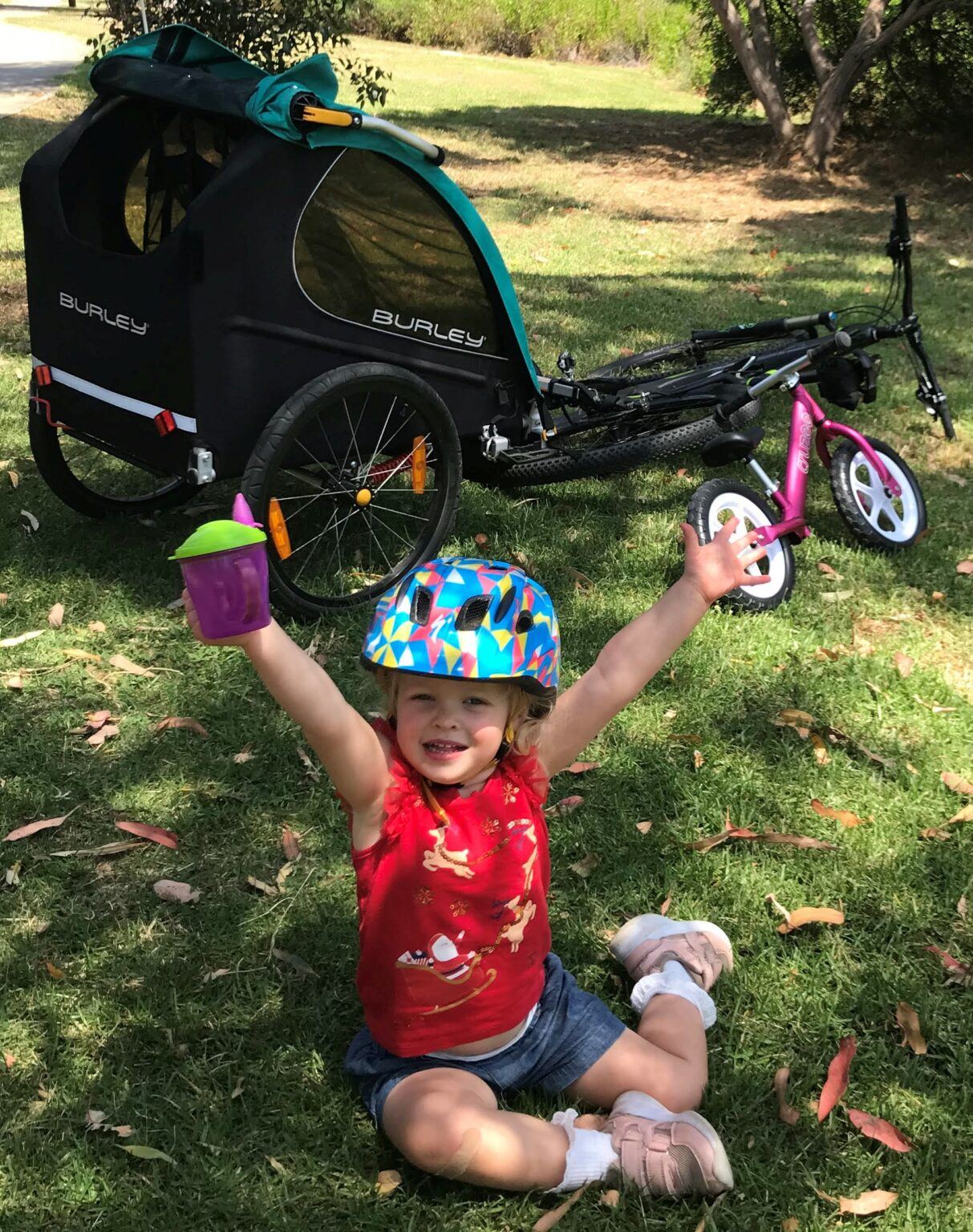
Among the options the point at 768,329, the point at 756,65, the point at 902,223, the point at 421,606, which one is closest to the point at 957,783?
the point at 421,606

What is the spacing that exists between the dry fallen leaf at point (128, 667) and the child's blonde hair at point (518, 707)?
72.0 inches

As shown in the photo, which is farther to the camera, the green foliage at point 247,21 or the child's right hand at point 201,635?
the green foliage at point 247,21

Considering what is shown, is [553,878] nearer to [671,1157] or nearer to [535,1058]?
[535,1058]

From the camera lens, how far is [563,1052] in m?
2.43

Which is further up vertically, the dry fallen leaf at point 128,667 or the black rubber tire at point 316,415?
the black rubber tire at point 316,415

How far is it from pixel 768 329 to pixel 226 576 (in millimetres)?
4273

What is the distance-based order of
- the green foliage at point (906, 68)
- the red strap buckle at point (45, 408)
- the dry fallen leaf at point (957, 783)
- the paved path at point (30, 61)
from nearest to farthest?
the dry fallen leaf at point (957, 783) → the red strap buckle at point (45, 408) → the green foliage at point (906, 68) → the paved path at point (30, 61)

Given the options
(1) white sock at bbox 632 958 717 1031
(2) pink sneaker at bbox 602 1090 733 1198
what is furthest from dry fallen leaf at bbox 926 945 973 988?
(2) pink sneaker at bbox 602 1090 733 1198

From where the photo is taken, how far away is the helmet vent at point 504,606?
209 centimetres

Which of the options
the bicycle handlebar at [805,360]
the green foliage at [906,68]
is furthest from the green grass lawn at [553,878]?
the green foliage at [906,68]

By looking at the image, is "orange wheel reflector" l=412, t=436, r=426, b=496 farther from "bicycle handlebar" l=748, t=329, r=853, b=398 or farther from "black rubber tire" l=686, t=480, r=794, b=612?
"bicycle handlebar" l=748, t=329, r=853, b=398

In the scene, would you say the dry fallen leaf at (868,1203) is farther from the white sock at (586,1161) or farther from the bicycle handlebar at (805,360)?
the bicycle handlebar at (805,360)

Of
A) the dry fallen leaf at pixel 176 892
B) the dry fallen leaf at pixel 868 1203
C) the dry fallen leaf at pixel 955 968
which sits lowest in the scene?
the dry fallen leaf at pixel 868 1203

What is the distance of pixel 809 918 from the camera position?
2953 mm
